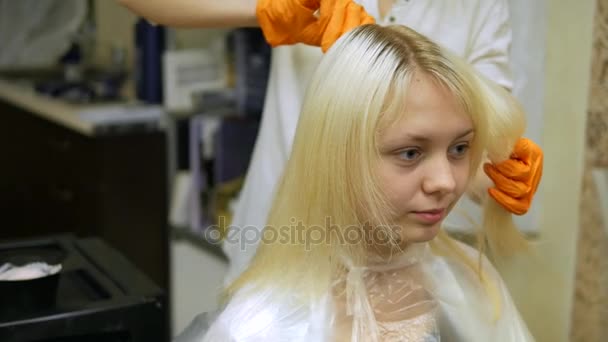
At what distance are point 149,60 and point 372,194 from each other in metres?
1.71

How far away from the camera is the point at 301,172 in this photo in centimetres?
99

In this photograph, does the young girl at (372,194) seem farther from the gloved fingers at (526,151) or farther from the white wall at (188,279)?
the white wall at (188,279)

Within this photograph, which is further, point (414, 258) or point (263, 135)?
point (263, 135)

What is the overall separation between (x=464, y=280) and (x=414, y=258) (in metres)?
0.12

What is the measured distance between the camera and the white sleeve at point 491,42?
126cm

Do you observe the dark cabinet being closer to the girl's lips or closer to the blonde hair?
the blonde hair

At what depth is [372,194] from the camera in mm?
944

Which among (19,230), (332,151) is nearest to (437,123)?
(332,151)

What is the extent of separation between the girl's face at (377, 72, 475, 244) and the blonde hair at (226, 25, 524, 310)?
1cm

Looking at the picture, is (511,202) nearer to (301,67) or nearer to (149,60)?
(301,67)

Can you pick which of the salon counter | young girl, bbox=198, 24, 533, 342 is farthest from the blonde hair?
the salon counter

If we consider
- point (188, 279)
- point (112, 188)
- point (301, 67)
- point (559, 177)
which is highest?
point (301, 67)

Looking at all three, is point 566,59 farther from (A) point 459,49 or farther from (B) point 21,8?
(B) point 21,8

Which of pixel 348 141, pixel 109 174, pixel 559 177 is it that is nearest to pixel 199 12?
pixel 348 141
